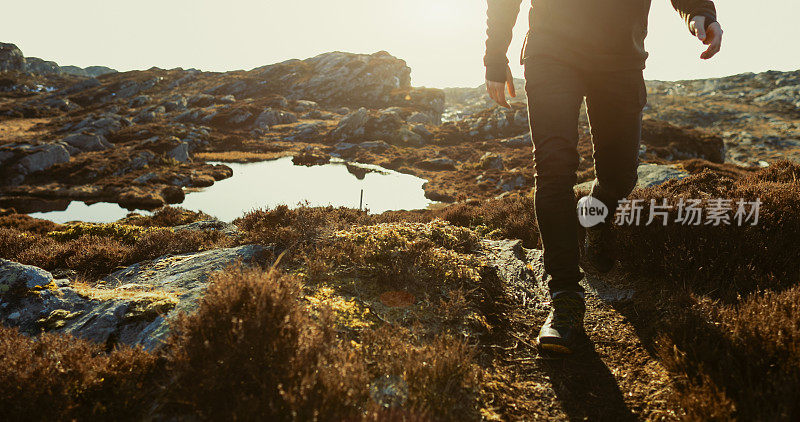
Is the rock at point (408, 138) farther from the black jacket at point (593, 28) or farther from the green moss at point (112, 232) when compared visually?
the black jacket at point (593, 28)

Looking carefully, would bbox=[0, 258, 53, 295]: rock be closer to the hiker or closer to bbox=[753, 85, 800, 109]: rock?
the hiker

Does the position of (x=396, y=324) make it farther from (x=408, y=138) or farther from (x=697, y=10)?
(x=408, y=138)

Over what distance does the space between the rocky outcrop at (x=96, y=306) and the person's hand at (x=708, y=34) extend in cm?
314

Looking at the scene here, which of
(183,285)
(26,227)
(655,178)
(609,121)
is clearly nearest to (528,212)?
(609,121)

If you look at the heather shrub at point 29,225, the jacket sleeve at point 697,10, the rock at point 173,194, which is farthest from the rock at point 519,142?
the jacket sleeve at point 697,10

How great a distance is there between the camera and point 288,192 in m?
24.1

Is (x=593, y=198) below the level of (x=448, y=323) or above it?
above

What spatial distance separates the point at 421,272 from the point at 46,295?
2676mm

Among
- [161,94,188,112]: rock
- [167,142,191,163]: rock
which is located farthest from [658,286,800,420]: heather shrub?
[161,94,188,112]: rock

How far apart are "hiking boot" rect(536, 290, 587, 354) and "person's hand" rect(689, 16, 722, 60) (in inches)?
68.2

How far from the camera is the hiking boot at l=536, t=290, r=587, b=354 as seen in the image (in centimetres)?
202

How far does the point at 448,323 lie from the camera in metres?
2.30

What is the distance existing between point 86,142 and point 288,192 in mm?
30532

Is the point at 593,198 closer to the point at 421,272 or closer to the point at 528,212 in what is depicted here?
the point at 421,272
